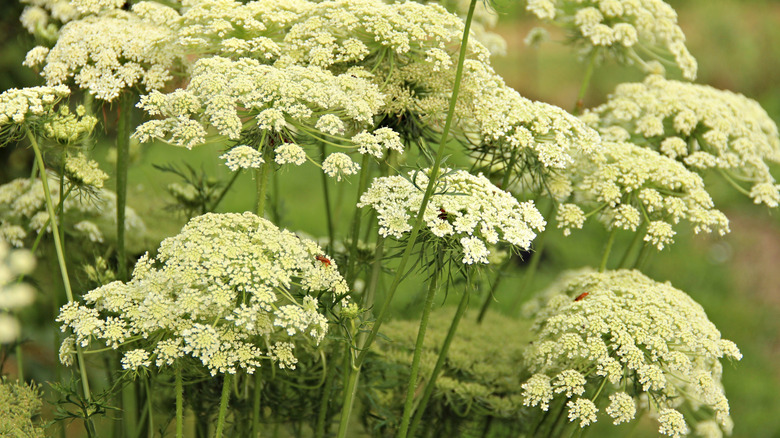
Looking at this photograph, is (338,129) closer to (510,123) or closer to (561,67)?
(510,123)

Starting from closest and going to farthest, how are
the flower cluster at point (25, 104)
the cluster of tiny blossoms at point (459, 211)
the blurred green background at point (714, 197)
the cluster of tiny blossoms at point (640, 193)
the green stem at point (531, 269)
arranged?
the cluster of tiny blossoms at point (459, 211) → the flower cluster at point (25, 104) → the cluster of tiny blossoms at point (640, 193) → the green stem at point (531, 269) → the blurred green background at point (714, 197)

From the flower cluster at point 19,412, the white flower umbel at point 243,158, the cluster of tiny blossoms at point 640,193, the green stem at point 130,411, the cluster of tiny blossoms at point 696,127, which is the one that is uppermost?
the cluster of tiny blossoms at point 696,127

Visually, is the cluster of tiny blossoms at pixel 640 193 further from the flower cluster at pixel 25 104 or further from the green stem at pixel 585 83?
the flower cluster at pixel 25 104

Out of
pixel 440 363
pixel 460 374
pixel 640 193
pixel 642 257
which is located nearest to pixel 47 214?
pixel 440 363

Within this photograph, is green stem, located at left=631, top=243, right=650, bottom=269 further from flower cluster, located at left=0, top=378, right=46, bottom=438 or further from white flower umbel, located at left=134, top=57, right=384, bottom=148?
flower cluster, located at left=0, top=378, right=46, bottom=438

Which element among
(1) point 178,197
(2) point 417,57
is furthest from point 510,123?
(1) point 178,197

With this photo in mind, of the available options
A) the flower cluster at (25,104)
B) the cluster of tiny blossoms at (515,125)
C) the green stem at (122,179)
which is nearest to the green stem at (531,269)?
the cluster of tiny blossoms at (515,125)

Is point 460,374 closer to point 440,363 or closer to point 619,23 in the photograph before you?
point 440,363
